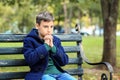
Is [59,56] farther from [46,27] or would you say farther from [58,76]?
[46,27]

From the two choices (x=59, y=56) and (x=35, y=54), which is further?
(x=59, y=56)

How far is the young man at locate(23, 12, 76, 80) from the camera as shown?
16.9ft

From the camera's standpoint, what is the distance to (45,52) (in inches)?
201

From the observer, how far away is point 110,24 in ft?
33.5

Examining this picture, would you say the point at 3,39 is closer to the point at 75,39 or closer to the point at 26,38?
the point at 26,38

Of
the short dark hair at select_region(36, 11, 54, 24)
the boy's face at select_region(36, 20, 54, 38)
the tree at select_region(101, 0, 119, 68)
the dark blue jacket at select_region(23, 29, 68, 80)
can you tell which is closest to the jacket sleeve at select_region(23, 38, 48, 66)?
the dark blue jacket at select_region(23, 29, 68, 80)

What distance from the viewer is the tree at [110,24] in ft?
33.5

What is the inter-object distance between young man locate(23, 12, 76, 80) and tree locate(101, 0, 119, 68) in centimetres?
485

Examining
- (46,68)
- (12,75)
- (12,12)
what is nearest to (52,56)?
(46,68)

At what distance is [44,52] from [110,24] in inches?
210

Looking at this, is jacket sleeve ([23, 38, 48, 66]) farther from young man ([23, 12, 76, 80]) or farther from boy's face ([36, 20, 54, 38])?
boy's face ([36, 20, 54, 38])

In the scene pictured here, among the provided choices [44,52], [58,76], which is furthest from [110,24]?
[44,52]

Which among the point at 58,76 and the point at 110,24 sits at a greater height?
the point at 110,24

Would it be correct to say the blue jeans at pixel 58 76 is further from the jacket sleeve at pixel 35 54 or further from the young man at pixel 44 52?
the jacket sleeve at pixel 35 54
